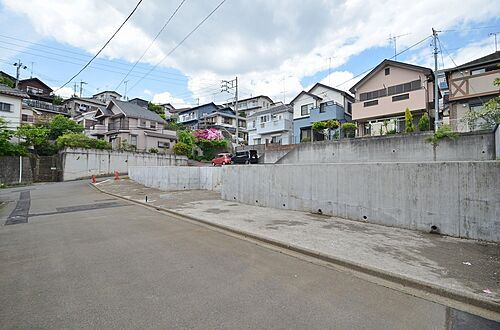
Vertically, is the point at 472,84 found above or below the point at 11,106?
below

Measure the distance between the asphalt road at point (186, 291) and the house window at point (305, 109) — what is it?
74.1 ft

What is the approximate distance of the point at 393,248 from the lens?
4.89 meters

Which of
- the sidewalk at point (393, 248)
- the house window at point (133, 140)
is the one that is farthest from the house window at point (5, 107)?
the sidewalk at point (393, 248)

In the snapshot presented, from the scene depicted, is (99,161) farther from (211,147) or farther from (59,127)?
(211,147)

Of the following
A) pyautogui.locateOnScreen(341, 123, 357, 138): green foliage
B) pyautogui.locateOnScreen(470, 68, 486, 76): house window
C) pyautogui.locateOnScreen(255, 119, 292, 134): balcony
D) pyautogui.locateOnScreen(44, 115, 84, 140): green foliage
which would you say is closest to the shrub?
pyautogui.locateOnScreen(341, 123, 357, 138): green foliage

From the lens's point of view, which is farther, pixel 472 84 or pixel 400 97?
pixel 400 97

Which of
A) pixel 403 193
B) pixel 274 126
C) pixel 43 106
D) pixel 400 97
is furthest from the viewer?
pixel 43 106

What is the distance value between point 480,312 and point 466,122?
9781 millimetres

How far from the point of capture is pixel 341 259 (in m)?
4.30

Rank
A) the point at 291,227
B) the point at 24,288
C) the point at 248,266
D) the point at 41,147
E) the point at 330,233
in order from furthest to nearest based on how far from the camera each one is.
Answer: the point at 41,147, the point at 291,227, the point at 330,233, the point at 248,266, the point at 24,288

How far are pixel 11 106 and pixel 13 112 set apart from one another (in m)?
0.67

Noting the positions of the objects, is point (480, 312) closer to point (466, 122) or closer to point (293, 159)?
point (466, 122)

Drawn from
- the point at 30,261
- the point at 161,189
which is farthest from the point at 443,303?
the point at 161,189

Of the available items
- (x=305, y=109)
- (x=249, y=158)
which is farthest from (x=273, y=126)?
(x=249, y=158)
